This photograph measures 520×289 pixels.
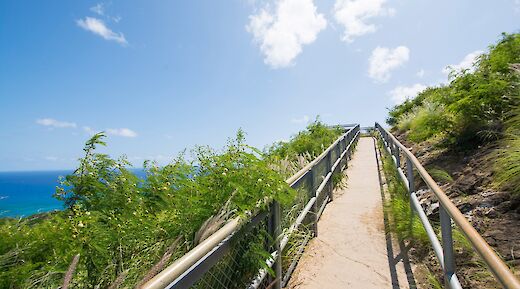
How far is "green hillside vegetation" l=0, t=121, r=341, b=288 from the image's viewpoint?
2223 millimetres

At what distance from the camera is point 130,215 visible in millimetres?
2764

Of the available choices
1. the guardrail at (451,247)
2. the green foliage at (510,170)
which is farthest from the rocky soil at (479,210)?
the guardrail at (451,247)

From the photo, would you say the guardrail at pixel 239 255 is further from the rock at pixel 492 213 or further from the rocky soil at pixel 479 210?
the rock at pixel 492 213

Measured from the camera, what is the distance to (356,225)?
5535 mm

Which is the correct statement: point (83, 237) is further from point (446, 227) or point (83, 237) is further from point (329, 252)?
point (329, 252)

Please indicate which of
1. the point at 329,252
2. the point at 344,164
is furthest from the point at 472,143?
the point at 344,164

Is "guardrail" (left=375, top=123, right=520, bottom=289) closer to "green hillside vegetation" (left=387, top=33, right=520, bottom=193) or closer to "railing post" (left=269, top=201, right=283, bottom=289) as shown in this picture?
"railing post" (left=269, top=201, right=283, bottom=289)

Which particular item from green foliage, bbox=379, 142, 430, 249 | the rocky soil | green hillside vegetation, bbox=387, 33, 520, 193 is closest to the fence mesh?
green foliage, bbox=379, 142, 430, 249

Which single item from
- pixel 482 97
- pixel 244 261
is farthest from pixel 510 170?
pixel 244 261

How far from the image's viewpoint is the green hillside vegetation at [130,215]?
7.29ft

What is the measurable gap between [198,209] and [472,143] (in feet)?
18.6

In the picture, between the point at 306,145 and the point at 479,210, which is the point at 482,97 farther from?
the point at 306,145

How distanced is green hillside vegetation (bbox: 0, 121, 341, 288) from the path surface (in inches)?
54.9

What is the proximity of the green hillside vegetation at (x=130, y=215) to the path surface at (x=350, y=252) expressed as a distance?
1.39 m
